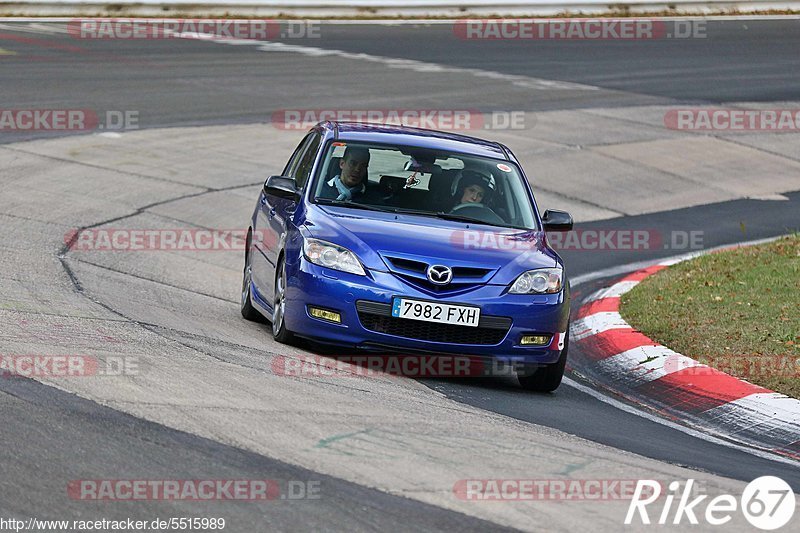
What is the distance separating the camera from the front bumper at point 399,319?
8.48m

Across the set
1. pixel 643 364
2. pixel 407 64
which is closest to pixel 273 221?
pixel 643 364

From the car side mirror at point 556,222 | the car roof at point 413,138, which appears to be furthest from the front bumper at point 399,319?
the car roof at point 413,138

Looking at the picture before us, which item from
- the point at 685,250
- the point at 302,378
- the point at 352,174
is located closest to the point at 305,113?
the point at 685,250

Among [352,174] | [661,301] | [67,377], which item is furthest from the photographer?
[661,301]

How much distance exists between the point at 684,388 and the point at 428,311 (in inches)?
77.0

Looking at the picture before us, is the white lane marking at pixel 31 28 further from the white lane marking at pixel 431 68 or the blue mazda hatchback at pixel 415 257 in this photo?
the blue mazda hatchback at pixel 415 257

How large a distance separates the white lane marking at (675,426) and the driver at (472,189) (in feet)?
4.63

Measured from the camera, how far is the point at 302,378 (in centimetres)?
781

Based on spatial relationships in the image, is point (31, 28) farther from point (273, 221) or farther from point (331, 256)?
point (331, 256)

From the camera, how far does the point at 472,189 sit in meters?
9.77

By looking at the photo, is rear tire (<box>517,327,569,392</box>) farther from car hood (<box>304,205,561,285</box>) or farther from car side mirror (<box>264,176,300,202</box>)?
car side mirror (<box>264,176,300,202</box>)

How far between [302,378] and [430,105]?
14748mm

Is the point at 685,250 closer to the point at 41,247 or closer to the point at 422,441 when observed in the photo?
the point at 41,247

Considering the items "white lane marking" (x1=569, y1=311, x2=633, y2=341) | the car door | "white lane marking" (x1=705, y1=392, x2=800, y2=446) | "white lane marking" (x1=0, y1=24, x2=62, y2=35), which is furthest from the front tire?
"white lane marking" (x1=0, y1=24, x2=62, y2=35)
